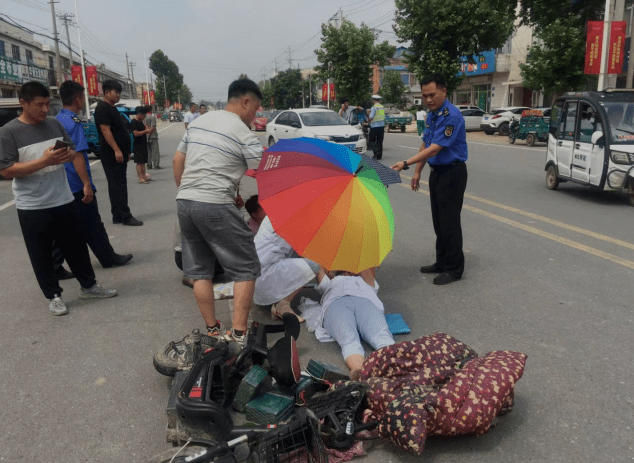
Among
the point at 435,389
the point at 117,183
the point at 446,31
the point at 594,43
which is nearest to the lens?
the point at 435,389

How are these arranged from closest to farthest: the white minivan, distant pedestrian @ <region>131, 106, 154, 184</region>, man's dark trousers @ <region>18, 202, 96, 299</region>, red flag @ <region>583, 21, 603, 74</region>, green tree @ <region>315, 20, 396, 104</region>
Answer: man's dark trousers @ <region>18, 202, 96, 299</region> → the white minivan → distant pedestrian @ <region>131, 106, 154, 184</region> → red flag @ <region>583, 21, 603, 74</region> → green tree @ <region>315, 20, 396, 104</region>

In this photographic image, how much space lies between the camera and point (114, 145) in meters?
7.10

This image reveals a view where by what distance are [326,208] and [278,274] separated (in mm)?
1155

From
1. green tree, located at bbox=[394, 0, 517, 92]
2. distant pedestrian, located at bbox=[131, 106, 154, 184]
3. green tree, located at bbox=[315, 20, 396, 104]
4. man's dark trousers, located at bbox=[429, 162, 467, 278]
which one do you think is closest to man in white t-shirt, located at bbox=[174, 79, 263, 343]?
man's dark trousers, located at bbox=[429, 162, 467, 278]

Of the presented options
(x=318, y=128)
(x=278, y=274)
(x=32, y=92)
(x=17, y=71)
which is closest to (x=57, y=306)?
(x=32, y=92)

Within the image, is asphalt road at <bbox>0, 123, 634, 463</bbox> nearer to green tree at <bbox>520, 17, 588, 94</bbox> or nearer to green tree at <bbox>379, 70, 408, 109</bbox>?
green tree at <bbox>520, 17, 588, 94</bbox>

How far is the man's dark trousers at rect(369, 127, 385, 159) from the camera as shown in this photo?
15234mm

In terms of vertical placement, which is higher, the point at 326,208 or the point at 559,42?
the point at 559,42

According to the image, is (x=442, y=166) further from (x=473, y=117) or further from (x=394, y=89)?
(x=394, y=89)

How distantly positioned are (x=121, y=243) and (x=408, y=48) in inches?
1129

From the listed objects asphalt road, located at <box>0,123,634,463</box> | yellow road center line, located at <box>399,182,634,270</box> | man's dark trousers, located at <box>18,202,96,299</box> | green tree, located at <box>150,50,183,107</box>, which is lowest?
asphalt road, located at <box>0,123,634,463</box>

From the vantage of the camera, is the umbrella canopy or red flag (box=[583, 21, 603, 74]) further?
red flag (box=[583, 21, 603, 74])

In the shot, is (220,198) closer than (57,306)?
Yes

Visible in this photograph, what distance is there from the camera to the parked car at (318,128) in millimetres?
15000
